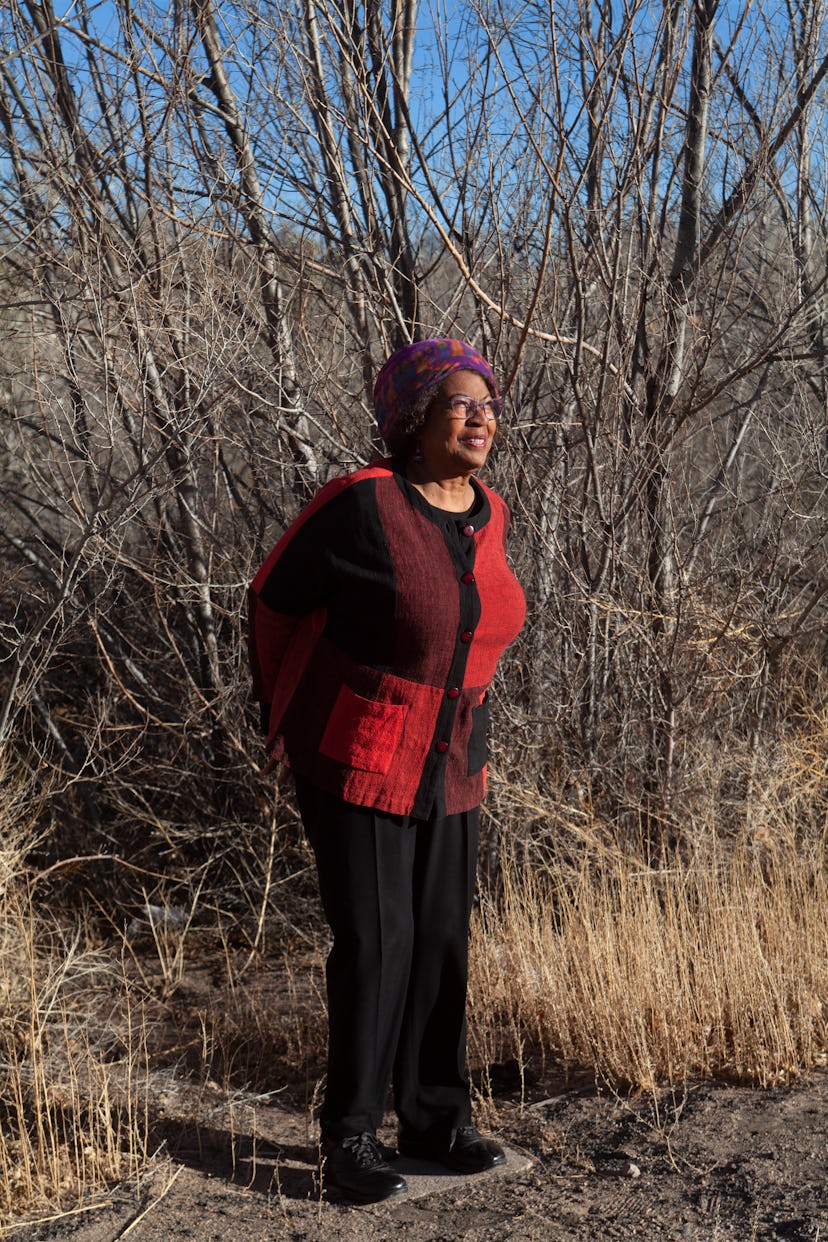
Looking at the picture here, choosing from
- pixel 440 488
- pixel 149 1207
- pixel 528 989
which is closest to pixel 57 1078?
pixel 149 1207

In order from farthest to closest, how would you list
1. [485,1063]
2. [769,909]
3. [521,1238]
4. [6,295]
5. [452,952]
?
[6,295] < [769,909] < [485,1063] < [452,952] < [521,1238]

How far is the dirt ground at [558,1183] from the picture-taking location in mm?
2785

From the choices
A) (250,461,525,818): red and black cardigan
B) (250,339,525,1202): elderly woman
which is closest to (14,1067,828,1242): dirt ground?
(250,339,525,1202): elderly woman

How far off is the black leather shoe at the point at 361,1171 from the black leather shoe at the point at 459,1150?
179mm

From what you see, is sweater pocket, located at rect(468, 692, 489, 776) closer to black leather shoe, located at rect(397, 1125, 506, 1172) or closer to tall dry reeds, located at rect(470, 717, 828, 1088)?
black leather shoe, located at rect(397, 1125, 506, 1172)

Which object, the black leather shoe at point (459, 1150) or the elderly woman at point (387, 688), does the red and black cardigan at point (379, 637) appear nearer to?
the elderly woman at point (387, 688)

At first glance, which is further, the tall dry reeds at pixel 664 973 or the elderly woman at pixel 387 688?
the tall dry reeds at pixel 664 973

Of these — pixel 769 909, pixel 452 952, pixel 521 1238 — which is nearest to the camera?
pixel 521 1238

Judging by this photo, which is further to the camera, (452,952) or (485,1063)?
(485,1063)

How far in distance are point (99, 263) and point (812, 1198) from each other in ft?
11.7

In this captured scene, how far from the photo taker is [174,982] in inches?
199

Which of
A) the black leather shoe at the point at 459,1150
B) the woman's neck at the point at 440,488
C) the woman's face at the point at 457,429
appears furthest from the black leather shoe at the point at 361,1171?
the woman's face at the point at 457,429

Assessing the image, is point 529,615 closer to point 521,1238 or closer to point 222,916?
point 222,916

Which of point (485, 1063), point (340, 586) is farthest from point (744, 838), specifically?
point (340, 586)
